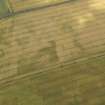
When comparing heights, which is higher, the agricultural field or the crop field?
the agricultural field

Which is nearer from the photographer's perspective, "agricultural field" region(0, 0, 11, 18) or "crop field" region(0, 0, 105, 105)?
"crop field" region(0, 0, 105, 105)

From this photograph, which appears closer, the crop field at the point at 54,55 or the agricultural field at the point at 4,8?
the crop field at the point at 54,55

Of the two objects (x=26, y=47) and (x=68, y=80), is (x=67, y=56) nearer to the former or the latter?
(x=68, y=80)

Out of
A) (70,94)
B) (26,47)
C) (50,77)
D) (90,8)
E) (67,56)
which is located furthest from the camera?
(90,8)

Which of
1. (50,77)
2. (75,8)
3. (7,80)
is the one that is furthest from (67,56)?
(75,8)

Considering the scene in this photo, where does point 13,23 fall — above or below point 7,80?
above

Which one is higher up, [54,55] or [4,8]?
[4,8]

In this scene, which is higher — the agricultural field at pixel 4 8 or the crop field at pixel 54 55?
the agricultural field at pixel 4 8

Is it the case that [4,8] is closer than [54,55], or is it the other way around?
[54,55]
